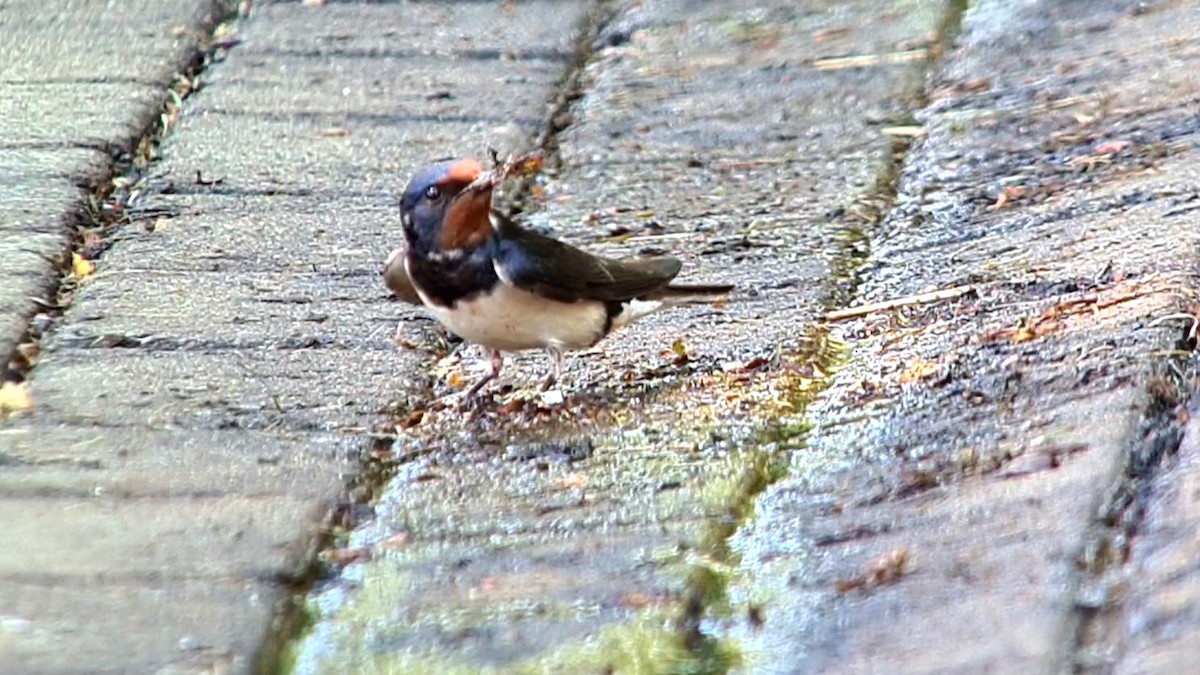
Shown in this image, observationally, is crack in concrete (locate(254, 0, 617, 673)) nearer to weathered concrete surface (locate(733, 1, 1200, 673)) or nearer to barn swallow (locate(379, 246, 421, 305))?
barn swallow (locate(379, 246, 421, 305))

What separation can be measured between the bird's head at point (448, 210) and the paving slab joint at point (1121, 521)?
1274 mm

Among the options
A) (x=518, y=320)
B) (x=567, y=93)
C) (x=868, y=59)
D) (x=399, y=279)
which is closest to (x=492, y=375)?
(x=518, y=320)

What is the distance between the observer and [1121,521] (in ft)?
10.2

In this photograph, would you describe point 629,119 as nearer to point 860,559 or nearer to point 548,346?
point 548,346

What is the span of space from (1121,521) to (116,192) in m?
2.78

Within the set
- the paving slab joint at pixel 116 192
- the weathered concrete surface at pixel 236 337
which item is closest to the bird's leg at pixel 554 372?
the weathered concrete surface at pixel 236 337

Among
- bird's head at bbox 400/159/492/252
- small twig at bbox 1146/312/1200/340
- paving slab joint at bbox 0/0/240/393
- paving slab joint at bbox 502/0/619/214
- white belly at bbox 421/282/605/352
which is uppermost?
bird's head at bbox 400/159/492/252

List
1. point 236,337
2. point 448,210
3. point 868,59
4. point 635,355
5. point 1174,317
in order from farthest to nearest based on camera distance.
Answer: point 868,59
point 635,355
point 236,337
point 448,210
point 1174,317

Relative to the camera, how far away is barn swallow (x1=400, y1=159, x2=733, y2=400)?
405 centimetres

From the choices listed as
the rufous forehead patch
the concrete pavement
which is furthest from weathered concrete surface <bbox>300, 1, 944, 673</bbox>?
the rufous forehead patch

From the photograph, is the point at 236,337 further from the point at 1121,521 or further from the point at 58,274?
the point at 1121,521

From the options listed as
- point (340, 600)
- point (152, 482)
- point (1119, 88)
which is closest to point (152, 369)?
point (152, 482)

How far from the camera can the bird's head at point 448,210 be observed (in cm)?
405

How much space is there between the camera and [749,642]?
2982mm
